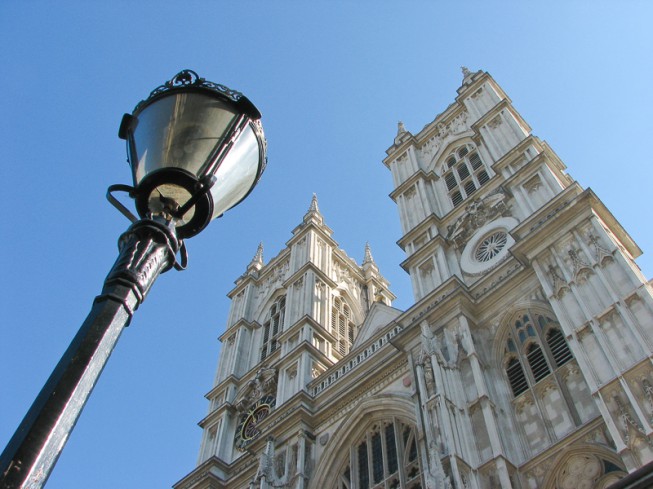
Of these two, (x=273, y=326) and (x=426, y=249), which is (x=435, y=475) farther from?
(x=273, y=326)

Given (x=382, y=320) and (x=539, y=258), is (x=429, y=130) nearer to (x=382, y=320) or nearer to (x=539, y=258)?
(x=382, y=320)

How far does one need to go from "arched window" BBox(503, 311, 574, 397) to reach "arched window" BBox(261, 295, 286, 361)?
1365 centimetres

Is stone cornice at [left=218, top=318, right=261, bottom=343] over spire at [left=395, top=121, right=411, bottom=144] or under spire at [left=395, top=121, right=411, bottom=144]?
under

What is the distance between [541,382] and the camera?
639 inches

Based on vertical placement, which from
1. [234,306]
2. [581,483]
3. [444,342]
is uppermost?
[234,306]

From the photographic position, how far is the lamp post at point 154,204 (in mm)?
2828

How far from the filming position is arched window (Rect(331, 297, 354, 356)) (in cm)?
2945

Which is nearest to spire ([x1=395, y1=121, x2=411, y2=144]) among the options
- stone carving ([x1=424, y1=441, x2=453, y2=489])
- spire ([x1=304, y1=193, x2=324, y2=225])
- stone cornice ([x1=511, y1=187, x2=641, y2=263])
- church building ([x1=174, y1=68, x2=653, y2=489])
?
church building ([x1=174, y1=68, x2=653, y2=489])

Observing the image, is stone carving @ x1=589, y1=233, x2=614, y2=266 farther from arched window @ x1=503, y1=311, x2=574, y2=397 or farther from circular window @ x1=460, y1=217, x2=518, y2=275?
circular window @ x1=460, y1=217, x2=518, y2=275

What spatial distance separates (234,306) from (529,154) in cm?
1808

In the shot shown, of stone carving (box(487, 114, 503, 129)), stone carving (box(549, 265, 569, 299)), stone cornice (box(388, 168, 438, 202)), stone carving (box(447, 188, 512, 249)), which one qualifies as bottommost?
stone carving (box(549, 265, 569, 299))

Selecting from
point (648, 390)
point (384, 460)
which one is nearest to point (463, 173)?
point (384, 460)

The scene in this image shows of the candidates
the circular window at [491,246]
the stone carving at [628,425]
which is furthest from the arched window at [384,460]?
the circular window at [491,246]

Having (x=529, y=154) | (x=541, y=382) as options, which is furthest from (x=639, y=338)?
(x=529, y=154)
